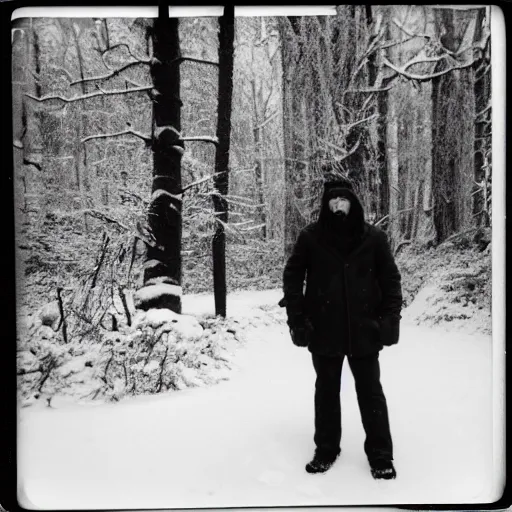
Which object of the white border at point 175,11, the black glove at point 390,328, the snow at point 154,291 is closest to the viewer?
the black glove at point 390,328

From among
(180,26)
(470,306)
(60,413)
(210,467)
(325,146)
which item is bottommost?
(210,467)

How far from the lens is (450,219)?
3.27 meters

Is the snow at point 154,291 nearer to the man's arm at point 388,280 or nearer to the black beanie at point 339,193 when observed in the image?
the black beanie at point 339,193

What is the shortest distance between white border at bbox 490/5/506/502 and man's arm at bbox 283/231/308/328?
1.39 metres

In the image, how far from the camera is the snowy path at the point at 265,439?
3197 millimetres

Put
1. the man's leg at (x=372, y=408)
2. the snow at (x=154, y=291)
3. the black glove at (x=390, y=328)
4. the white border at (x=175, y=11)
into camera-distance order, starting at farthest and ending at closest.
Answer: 1. the snow at (x=154, y=291)
2. the white border at (x=175, y=11)
3. the man's leg at (x=372, y=408)
4. the black glove at (x=390, y=328)

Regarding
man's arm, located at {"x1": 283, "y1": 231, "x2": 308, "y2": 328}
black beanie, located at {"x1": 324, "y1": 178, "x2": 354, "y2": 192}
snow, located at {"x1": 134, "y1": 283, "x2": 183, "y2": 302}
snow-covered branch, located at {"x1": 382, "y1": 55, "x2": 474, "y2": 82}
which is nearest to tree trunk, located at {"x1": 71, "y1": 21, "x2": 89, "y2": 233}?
snow, located at {"x1": 134, "y1": 283, "x2": 183, "y2": 302}

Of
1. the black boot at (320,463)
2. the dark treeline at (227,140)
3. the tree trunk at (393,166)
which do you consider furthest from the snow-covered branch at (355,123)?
the black boot at (320,463)

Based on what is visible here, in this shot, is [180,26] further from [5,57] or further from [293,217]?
[293,217]

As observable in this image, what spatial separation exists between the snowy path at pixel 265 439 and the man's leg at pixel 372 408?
4.0 inches

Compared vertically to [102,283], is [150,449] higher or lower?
lower

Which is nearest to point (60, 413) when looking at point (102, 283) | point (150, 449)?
point (150, 449)

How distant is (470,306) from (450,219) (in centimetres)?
64

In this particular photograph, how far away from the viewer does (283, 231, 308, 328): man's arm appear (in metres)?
2.99
